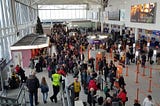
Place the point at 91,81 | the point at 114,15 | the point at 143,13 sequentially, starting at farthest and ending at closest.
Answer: the point at 114,15
the point at 143,13
the point at 91,81

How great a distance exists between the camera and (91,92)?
9.84 metres

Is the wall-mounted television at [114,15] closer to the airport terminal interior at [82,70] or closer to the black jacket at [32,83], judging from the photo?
the airport terminal interior at [82,70]

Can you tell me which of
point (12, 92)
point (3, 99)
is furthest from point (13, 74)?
point (3, 99)

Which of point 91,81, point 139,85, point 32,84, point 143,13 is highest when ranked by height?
point 143,13

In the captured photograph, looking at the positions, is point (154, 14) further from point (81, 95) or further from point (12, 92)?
point (12, 92)

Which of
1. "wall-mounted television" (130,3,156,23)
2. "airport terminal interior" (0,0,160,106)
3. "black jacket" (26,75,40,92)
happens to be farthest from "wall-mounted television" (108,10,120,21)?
"black jacket" (26,75,40,92)

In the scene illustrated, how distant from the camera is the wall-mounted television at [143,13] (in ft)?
67.3

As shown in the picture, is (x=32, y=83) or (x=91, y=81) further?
(x=91, y=81)

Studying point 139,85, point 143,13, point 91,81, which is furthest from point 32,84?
point 143,13

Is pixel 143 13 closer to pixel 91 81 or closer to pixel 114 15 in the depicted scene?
pixel 114 15

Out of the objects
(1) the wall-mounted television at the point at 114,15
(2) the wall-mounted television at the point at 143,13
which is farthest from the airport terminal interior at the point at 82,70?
(1) the wall-mounted television at the point at 114,15

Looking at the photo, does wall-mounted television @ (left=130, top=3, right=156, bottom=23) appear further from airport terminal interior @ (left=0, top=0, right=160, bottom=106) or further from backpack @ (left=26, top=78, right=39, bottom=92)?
backpack @ (left=26, top=78, right=39, bottom=92)

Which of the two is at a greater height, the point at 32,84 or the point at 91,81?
the point at 32,84

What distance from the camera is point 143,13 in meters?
22.3
